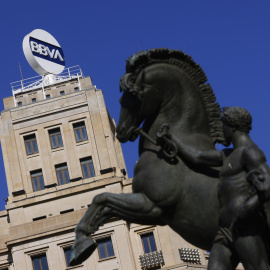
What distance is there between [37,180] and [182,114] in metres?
66.5

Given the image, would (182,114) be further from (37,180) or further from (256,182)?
(37,180)

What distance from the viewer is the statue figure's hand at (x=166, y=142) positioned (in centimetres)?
835

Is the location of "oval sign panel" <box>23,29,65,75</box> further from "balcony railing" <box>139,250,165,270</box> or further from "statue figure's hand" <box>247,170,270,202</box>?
"statue figure's hand" <box>247,170,270,202</box>

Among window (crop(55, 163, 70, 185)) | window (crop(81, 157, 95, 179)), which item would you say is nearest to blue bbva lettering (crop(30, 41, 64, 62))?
window (crop(55, 163, 70, 185))

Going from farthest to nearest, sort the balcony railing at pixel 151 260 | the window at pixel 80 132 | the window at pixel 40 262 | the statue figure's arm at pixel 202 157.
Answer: the window at pixel 80 132
the window at pixel 40 262
the balcony railing at pixel 151 260
the statue figure's arm at pixel 202 157

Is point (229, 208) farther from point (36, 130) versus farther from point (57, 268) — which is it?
point (36, 130)

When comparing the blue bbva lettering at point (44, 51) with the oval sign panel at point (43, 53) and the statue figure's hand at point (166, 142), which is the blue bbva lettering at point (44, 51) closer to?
the oval sign panel at point (43, 53)

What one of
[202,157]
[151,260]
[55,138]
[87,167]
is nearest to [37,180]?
[55,138]

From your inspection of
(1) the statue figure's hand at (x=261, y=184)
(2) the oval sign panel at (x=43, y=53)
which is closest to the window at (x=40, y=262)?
(2) the oval sign panel at (x=43, y=53)

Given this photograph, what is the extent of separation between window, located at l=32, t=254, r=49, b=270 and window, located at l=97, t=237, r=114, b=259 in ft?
14.8

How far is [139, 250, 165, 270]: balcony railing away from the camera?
213 ft

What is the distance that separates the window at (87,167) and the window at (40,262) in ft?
31.5

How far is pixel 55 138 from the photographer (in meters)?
75.8

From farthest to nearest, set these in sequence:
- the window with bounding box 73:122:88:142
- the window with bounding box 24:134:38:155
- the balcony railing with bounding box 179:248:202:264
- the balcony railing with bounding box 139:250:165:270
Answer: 1. the window with bounding box 24:134:38:155
2. the window with bounding box 73:122:88:142
3. the balcony railing with bounding box 179:248:202:264
4. the balcony railing with bounding box 139:250:165:270
